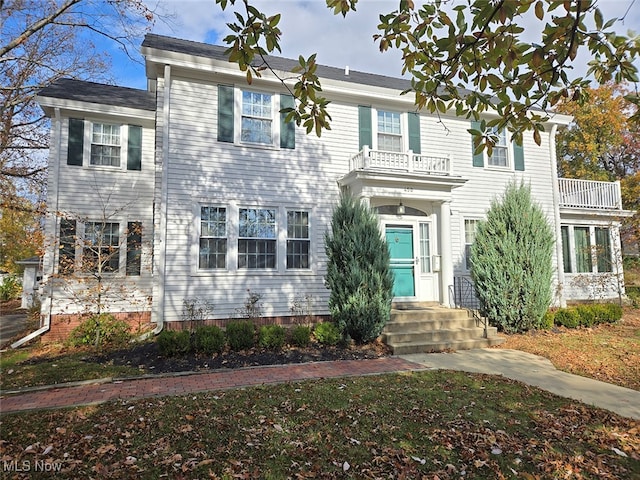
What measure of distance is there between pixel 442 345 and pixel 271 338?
3685mm

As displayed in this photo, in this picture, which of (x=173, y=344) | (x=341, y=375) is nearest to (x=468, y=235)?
(x=341, y=375)

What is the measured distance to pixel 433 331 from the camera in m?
8.91

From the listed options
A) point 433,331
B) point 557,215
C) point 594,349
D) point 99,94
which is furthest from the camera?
point 557,215

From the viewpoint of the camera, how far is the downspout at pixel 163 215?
901cm

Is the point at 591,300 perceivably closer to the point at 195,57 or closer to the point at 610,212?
the point at 610,212

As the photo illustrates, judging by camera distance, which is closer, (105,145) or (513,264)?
(513,264)

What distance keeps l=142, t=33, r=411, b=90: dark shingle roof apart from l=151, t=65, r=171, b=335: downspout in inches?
47.6

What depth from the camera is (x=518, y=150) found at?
13.2 metres

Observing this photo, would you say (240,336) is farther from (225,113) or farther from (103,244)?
(225,113)

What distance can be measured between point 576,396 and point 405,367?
8.45ft

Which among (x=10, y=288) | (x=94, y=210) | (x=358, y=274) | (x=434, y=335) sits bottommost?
(x=434, y=335)

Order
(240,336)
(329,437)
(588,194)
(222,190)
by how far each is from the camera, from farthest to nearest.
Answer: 1. (588,194)
2. (222,190)
3. (240,336)
4. (329,437)

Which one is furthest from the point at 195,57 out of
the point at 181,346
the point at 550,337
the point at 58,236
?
the point at 550,337

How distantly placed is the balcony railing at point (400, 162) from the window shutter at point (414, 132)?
84 centimetres
